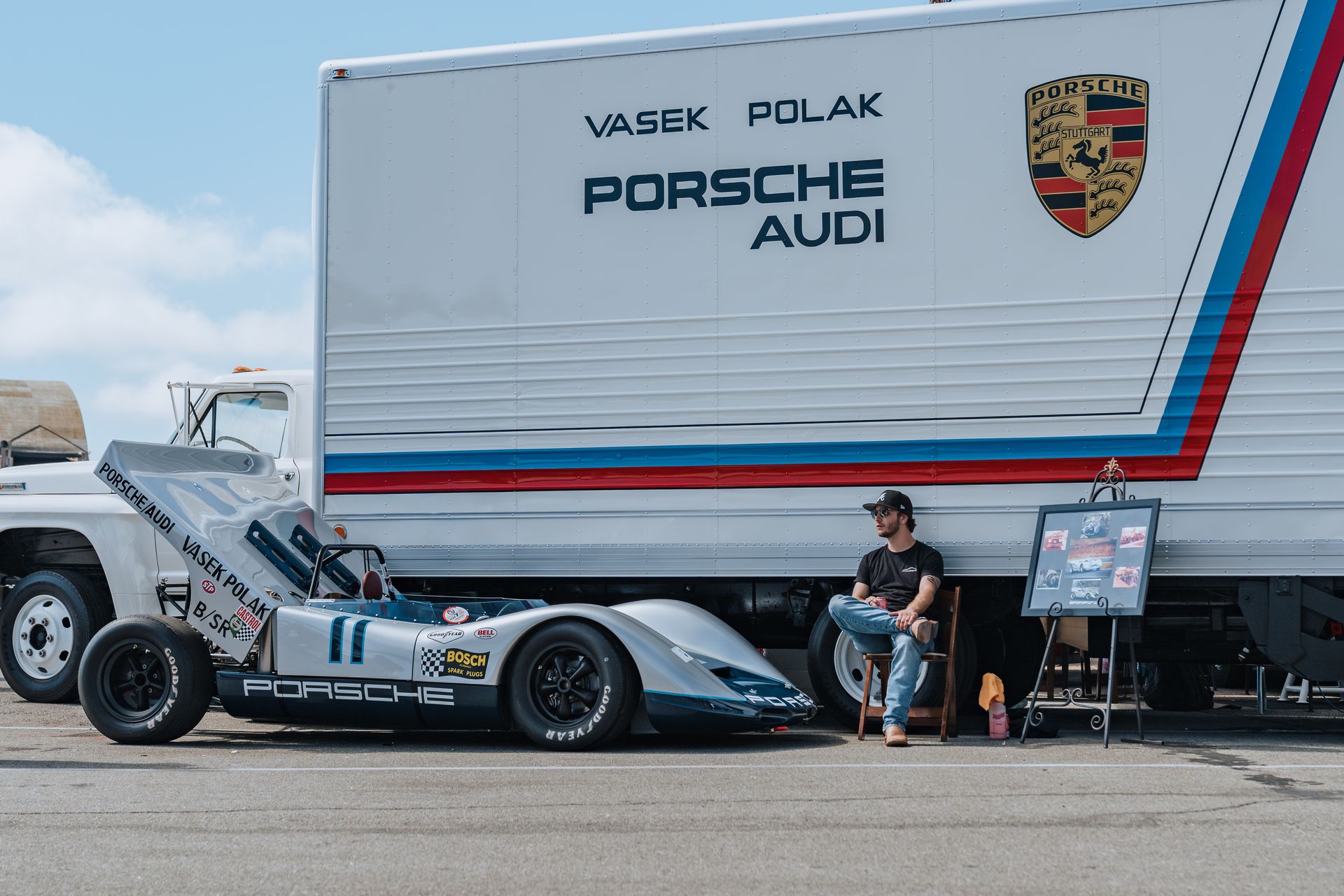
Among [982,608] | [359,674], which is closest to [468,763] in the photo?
[359,674]

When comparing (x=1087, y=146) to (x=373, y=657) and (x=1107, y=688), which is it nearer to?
(x=1107, y=688)

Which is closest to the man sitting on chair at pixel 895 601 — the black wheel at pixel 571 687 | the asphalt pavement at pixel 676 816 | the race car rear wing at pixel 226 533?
the asphalt pavement at pixel 676 816

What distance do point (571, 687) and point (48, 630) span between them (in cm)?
438

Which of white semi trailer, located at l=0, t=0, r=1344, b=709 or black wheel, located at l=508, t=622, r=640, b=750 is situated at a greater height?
white semi trailer, located at l=0, t=0, r=1344, b=709

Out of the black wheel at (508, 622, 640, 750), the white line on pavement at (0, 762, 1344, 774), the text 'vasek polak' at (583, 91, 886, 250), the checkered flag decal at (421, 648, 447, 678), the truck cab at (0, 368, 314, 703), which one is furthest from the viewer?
the truck cab at (0, 368, 314, 703)

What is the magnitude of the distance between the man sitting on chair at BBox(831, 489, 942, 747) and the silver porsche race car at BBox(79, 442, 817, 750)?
50 cm

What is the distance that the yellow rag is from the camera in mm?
7391

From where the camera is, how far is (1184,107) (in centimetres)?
733

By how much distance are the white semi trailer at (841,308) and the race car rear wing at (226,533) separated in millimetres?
321

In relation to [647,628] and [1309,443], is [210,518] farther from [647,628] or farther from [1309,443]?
[1309,443]

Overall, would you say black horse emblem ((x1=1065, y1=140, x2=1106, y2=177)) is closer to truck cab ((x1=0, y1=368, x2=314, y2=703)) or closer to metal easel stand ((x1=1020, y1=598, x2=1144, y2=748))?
metal easel stand ((x1=1020, y1=598, x2=1144, y2=748))

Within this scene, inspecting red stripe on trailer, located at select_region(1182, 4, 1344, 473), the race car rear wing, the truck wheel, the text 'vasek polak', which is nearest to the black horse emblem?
red stripe on trailer, located at select_region(1182, 4, 1344, 473)

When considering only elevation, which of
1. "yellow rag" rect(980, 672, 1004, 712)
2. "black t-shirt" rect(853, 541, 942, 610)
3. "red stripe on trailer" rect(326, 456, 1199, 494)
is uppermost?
"red stripe on trailer" rect(326, 456, 1199, 494)

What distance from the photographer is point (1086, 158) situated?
293 inches
